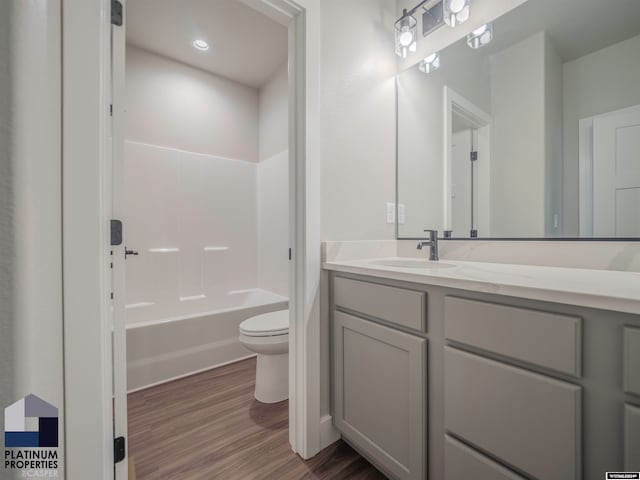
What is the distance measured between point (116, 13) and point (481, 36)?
1562mm

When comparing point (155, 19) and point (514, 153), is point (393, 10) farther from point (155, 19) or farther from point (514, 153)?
point (155, 19)

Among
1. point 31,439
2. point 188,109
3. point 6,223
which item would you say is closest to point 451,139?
point 6,223

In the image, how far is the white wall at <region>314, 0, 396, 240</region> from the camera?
1364mm

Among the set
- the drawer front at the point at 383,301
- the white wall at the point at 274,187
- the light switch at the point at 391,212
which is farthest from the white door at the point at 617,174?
the white wall at the point at 274,187

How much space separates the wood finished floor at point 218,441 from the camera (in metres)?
1.17

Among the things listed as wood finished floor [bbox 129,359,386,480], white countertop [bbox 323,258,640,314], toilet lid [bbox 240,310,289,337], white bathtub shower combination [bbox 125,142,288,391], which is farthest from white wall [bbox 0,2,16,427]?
white bathtub shower combination [bbox 125,142,288,391]

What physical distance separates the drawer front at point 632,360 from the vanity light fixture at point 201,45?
293 centimetres

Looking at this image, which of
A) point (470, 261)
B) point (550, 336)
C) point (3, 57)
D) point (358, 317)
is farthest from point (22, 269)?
point (470, 261)

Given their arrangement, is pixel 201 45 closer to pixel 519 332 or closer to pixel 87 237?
pixel 87 237

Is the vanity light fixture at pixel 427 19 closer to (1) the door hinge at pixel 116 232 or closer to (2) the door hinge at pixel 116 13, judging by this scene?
(2) the door hinge at pixel 116 13

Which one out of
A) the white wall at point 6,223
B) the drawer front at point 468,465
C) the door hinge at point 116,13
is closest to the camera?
the white wall at point 6,223

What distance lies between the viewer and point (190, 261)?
2572mm

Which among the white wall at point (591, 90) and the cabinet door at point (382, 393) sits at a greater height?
the white wall at point (591, 90)

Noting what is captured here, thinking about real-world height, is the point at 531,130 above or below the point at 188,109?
below
